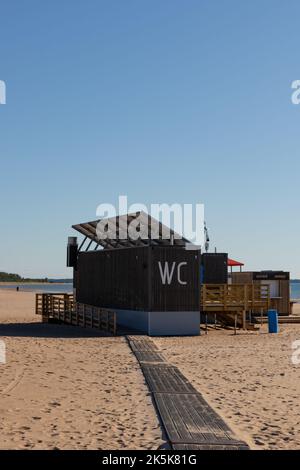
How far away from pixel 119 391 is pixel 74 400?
1163 millimetres

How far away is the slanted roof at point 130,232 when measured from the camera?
25.0 metres

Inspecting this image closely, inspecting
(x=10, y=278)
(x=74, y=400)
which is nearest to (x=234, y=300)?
(x=74, y=400)

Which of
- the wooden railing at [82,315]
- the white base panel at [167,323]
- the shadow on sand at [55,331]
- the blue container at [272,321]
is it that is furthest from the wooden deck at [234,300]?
the wooden railing at [82,315]

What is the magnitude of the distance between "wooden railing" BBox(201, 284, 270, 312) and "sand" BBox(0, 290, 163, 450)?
280 inches

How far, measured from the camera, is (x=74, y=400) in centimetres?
1053

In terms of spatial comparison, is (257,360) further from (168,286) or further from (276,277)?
(276,277)

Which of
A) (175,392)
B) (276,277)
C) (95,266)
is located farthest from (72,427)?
(276,277)

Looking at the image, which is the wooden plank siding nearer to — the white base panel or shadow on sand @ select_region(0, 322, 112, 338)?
the white base panel

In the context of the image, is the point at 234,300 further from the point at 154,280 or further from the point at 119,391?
the point at 119,391

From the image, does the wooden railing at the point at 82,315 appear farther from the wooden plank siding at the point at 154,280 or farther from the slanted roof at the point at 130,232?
the slanted roof at the point at 130,232

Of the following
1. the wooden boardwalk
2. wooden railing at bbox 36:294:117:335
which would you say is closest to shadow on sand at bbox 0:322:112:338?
wooden railing at bbox 36:294:117:335

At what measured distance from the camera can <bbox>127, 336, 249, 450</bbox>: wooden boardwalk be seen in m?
7.72

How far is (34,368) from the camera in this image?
13.9 meters
